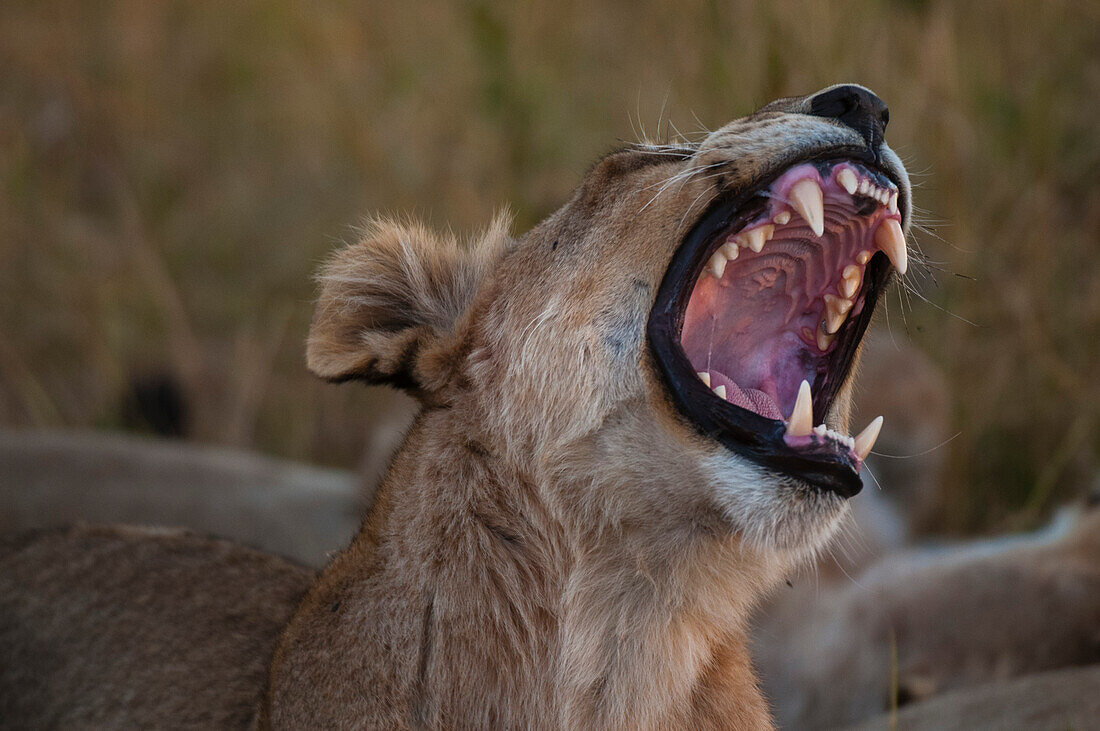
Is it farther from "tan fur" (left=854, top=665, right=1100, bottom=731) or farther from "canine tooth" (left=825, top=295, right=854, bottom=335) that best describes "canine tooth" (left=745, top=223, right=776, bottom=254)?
"tan fur" (left=854, top=665, right=1100, bottom=731)

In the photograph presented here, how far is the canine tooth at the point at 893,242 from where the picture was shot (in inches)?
96.8

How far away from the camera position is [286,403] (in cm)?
700

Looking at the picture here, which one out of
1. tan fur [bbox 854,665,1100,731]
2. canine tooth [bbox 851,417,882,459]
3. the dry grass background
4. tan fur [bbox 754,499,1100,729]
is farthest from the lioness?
tan fur [bbox 754,499,1100,729]

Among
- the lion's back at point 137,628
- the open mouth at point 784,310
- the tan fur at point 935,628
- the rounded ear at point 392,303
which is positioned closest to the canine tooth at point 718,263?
the open mouth at point 784,310

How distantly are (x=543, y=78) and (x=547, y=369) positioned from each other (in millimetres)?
4251

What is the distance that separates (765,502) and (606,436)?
1.06 feet

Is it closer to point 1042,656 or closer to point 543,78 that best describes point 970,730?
point 1042,656

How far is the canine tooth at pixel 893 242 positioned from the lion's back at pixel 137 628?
1564 millimetres

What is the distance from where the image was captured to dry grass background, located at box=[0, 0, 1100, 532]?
18.8 ft

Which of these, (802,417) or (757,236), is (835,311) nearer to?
(757,236)

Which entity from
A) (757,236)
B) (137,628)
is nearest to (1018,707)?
(757,236)

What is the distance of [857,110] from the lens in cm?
256

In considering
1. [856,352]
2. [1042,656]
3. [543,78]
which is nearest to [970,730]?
[1042,656]

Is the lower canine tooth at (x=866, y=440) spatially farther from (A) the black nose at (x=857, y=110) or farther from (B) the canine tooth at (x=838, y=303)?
(A) the black nose at (x=857, y=110)
